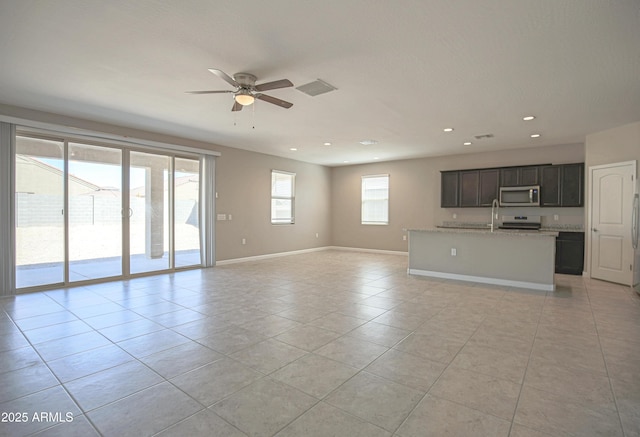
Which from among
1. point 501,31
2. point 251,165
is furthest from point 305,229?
point 501,31

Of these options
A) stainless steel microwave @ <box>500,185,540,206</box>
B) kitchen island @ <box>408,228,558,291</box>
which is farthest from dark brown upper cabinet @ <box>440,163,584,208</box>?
kitchen island @ <box>408,228,558,291</box>

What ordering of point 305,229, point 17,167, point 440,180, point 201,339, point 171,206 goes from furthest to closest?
1. point 305,229
2. point 440,180
3. point 171,206
4. point 17,167
5. point 201,339

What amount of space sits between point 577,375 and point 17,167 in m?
6.99

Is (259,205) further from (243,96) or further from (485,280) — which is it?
(485,280)

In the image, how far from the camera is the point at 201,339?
3004 millimetres

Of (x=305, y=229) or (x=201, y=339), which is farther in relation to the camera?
(x=305, y=229)

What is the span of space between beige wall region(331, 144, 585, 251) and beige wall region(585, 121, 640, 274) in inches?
24.8

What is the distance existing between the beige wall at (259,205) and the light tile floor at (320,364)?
2.89m

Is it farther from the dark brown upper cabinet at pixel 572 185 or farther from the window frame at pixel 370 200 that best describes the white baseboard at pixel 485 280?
the window frame at pixel 370 200

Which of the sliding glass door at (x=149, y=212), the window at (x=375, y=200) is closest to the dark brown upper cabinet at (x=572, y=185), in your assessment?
the window at (x=375, y=200)

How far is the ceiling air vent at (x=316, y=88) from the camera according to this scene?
3629 millimetres

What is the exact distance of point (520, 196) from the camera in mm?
7004

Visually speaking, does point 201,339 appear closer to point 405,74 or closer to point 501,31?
point 405,74

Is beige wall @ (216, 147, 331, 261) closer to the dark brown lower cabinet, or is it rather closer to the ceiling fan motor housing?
the ceiling fan motor housing
